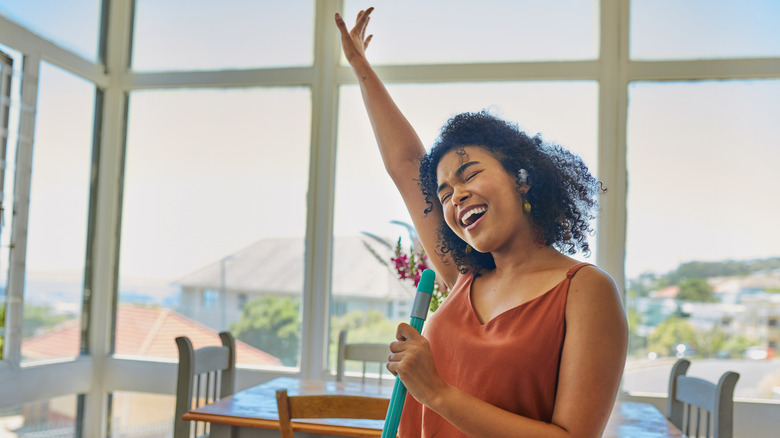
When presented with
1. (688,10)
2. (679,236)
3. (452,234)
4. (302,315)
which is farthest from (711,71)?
(452,234)

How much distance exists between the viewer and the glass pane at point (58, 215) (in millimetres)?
3574

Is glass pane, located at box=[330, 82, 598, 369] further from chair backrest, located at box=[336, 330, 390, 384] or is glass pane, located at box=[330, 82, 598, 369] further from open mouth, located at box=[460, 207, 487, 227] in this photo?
open mouth, located at box=[460, 207, 487, 227]

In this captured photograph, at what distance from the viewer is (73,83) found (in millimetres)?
3857

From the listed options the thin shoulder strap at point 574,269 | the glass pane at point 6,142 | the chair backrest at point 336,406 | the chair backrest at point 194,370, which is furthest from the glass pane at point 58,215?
the thin shoulder strap at point 574,269

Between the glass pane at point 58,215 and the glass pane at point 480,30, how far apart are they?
1629 millimetres

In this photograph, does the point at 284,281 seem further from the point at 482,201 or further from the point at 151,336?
the point at 482,201

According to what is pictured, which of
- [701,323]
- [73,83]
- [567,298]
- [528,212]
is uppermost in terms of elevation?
[73,83]

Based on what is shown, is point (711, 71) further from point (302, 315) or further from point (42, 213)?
point (42, 213)

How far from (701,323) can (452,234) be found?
2.88 meters

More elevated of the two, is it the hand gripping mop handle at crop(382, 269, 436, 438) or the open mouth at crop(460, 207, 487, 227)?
the open mouth at crop(460, 207, 487, 227)

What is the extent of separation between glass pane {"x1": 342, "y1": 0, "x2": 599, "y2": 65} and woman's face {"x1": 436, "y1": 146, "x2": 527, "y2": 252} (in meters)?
3.02

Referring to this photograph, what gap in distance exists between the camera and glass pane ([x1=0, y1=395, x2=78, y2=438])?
11.1ft

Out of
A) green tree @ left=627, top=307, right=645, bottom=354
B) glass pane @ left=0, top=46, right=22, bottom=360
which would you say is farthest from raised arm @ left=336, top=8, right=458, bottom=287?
glass pane @ left=0, top=46, right=22, bottom=360

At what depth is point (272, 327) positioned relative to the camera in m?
3.89
